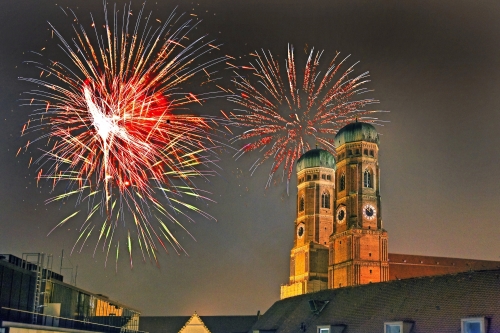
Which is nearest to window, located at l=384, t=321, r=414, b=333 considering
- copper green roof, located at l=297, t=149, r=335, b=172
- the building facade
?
the building facade

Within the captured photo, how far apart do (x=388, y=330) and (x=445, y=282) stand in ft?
14.0

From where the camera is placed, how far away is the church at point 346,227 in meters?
93.8

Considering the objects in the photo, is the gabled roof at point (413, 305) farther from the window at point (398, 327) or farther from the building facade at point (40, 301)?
the building facade at point (40, 301)

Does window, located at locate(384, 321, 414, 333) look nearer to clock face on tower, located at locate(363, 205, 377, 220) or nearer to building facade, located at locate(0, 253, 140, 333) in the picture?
building facade, located at locate(0, 253, 140, 333)

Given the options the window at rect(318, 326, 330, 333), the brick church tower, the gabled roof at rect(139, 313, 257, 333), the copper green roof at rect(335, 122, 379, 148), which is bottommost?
the window at rect(318, 326, 330, 333)

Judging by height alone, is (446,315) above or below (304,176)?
below

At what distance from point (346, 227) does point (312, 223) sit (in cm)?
1421

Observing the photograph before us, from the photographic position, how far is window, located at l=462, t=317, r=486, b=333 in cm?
3300

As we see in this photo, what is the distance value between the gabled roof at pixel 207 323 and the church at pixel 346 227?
13.0 m

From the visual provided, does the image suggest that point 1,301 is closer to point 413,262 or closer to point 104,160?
point 104,160

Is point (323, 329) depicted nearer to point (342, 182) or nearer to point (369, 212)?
point (369, 212)

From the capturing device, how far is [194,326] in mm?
88375

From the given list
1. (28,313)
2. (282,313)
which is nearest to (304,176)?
(282,313)

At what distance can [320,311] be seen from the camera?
4906 cm
